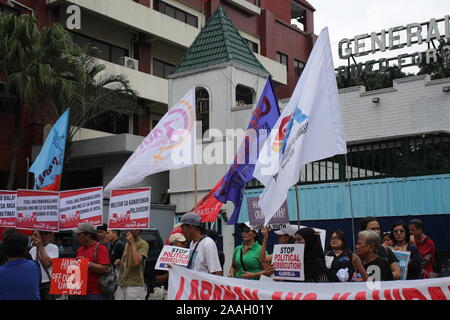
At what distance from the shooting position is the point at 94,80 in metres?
25.1

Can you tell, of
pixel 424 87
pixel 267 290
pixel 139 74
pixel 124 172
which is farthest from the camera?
pixel 139 74

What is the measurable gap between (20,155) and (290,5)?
23475 mm

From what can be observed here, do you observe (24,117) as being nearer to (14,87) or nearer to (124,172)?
(14,87)

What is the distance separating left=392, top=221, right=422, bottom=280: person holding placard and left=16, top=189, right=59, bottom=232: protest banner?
4798 mm

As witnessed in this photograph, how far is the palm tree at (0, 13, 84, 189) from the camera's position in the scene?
870 inches

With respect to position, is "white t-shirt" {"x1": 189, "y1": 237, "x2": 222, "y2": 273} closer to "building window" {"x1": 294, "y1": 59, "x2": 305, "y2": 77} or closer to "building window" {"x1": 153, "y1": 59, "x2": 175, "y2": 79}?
"building window" {"x1": 153, "y1": 59, "x2": 175, "y2": 79}

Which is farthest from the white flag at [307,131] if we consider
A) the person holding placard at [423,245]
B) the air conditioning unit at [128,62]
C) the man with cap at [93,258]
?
the air conditioning unit at [128,62]

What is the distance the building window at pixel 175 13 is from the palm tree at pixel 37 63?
9735 mm

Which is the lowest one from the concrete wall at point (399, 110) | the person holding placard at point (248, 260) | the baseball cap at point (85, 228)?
the person holding placard at point (248, 260)

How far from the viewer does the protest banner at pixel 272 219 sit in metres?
8.96

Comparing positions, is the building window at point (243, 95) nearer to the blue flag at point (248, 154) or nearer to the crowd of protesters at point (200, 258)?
the blue flag at point (248, 154)

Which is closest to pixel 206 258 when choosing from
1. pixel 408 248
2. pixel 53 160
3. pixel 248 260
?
pixel 248 260

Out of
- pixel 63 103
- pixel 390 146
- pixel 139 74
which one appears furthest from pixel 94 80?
pixel 390 146

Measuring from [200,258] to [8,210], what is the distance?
449 centimetres
